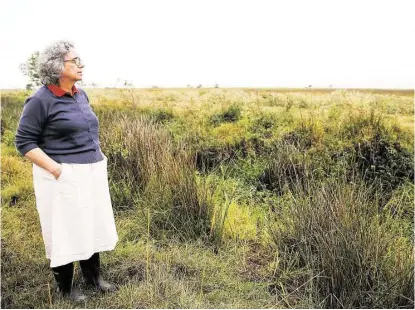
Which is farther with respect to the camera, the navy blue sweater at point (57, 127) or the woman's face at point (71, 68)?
the woman's face at point (71, 68)

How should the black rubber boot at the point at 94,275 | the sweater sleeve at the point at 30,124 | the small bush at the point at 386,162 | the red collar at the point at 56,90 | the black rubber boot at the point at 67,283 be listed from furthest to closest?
the small bush at the point at 386,162, the black rubber boot at the point at 94,275, the black rubber boot at the point at 67,283, the red collar at the point at 56,90, the sweater sleeve at the point at 30,124

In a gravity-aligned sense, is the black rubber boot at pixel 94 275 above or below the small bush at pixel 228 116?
below

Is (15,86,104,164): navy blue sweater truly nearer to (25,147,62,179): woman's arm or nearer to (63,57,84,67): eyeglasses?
(25,147,62,179): woman's arm

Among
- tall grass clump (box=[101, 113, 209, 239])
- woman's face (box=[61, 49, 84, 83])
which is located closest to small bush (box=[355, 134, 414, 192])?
tall grass clump (box=[101, 113, 209, 239])

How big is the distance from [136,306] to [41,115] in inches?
59.9

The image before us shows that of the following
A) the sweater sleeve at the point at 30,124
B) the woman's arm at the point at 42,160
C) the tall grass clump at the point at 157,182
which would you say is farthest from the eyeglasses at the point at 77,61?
the tall grass clump at the point at 157,182

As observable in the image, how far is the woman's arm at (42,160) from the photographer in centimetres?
284

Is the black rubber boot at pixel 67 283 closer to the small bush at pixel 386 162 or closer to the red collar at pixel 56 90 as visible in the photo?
the red collar at pixel 56 90

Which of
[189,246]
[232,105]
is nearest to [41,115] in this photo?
[189,246]

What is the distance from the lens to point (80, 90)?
321cm

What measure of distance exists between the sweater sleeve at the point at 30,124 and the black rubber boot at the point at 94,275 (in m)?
1.02

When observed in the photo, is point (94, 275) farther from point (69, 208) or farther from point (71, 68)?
point (71, 68)

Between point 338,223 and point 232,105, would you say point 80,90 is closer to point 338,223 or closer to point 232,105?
point 338,223

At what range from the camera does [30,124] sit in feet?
9.27
